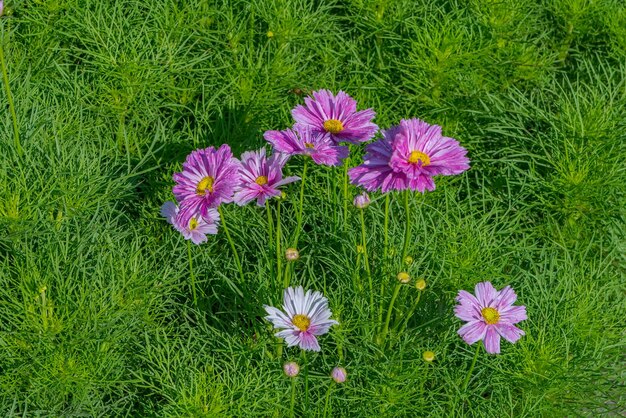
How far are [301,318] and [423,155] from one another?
18.3 inches

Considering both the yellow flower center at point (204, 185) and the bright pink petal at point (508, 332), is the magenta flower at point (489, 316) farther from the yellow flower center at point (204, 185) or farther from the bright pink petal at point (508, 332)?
the yellow flower center at point (204, 185)

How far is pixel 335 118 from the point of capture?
214cm

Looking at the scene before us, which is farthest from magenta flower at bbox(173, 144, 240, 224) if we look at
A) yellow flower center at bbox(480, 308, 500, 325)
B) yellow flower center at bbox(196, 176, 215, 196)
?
yellow flower center at bbox(480, 308, 500, 325)

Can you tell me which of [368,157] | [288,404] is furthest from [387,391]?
[368,157]

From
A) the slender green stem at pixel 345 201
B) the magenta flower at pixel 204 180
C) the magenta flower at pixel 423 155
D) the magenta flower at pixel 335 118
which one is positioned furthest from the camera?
the slender green stem at pixel 345 201

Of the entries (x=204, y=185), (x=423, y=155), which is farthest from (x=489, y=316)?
(x=204, y=185)

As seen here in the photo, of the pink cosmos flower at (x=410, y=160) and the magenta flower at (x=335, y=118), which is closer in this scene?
the pink cosmos flower at (x=410, y=160)

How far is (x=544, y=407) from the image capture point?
2293mm

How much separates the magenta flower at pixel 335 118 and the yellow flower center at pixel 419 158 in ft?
0.67

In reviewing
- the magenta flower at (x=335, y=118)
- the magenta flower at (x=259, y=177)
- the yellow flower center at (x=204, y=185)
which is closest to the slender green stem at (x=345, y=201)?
the magenta flower at (x=335, y=118)

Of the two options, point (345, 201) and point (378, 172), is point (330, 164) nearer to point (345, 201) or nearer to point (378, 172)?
point (378, 172)

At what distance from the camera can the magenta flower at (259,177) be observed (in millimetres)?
1997

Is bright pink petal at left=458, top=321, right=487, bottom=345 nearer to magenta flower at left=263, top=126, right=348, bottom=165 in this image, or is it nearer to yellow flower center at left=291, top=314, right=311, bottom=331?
yellow flower center at left=291, top=314, right=311, bottom=331

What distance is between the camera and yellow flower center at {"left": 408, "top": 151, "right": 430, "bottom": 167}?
6.18 ft
